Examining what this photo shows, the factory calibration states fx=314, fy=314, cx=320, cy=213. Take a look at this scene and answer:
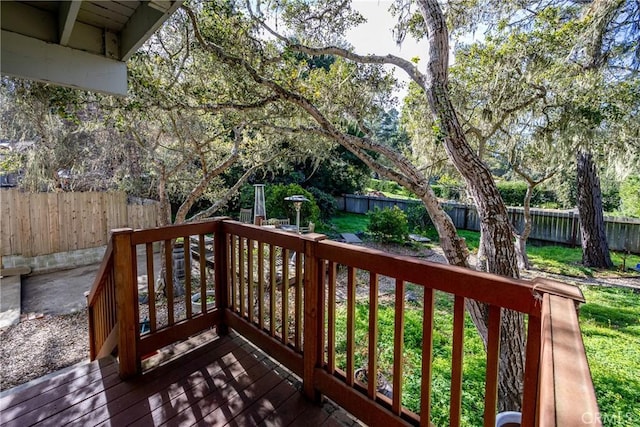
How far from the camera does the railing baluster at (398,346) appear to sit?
4.89ft

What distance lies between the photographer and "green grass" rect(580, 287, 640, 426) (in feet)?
9.55

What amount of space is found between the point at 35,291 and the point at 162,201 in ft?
9.45

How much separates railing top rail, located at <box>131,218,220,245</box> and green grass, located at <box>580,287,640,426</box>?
325cm

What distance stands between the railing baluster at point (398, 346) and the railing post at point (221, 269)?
5.29ft

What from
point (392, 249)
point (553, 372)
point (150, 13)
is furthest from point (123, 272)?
point (392, 249)

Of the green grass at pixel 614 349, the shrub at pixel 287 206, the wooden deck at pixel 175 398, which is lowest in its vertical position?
the green grass at pixel 614 349

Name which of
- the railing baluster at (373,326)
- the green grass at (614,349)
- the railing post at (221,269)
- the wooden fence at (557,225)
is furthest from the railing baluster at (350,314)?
the wooden fence at (557,225)

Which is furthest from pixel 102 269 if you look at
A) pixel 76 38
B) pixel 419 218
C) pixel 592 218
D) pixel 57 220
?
pixel 419 218

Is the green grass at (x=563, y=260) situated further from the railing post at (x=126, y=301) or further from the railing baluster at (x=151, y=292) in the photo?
the railing post at (x=126, y=301)

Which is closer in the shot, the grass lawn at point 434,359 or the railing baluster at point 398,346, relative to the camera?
the railing baluster at point 398,346

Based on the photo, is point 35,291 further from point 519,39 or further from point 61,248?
point 519,39

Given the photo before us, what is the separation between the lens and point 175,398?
1.90 m

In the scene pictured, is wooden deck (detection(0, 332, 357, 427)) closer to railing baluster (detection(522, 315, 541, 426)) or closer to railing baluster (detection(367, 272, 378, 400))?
railing baluster (detection(367, 272, 378, 400))

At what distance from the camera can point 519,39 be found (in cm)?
374
